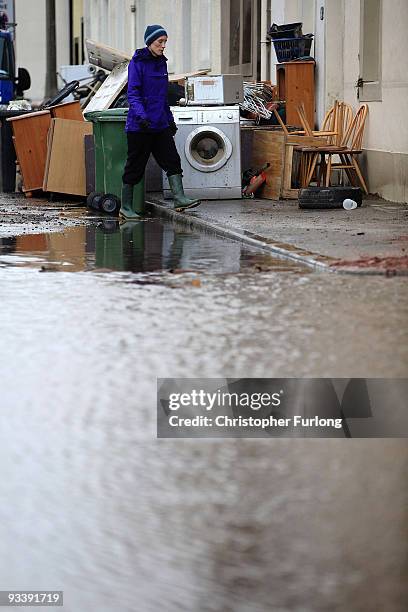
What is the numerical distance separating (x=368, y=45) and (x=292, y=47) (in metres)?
2.86

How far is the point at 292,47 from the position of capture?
21.6 m

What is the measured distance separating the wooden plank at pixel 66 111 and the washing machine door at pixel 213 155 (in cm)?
293

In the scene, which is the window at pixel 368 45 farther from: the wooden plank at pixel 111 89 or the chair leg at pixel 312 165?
the wooden plank at pixel 111 89

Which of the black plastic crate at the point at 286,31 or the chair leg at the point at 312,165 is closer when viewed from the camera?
the chair leg at the point at 312,165

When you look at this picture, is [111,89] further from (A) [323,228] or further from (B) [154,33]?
(A) [323,228]

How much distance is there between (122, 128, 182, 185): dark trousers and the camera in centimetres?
1599

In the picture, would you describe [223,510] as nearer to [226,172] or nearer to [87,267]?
[87,267]

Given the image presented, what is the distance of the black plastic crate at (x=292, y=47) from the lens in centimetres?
2131

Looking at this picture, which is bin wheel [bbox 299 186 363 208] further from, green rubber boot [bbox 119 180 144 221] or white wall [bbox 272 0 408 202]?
green rubber boot [bbox 119 180 144 221]

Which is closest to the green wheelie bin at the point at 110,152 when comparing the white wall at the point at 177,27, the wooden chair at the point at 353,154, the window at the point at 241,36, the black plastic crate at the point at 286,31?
the wooden chair at the point at 353,154

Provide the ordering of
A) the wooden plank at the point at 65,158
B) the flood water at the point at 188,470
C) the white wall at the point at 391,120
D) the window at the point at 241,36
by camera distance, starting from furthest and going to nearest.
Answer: the window at the point at 241,36 < the wooden plank at the point at 65,158 < the white wall at the point at 391,120 < the flood water at the point at 188,470

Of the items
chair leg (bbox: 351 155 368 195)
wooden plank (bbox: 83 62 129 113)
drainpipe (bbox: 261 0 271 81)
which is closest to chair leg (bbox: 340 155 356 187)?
chair leg (bbox: 351 155 368 195)

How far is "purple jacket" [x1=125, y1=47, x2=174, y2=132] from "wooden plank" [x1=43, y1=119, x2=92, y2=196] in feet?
11.9

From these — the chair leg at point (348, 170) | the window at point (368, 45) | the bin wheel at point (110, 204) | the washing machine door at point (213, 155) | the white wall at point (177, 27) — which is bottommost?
the bin wheel at point (110, 204)
